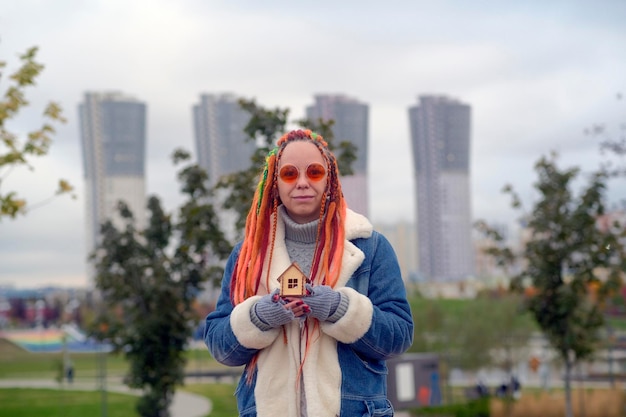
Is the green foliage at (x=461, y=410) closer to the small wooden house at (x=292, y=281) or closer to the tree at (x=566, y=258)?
the tree at (x=566, y=258)

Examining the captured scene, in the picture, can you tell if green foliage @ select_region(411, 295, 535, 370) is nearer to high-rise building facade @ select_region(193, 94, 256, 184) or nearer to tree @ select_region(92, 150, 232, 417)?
tree @ select_region(92, 150, 232, 417)

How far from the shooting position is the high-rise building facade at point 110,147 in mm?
97750

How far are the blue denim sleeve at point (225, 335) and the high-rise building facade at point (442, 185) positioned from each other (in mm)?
96865

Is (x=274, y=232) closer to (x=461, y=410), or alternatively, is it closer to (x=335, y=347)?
(x=335, y=347)

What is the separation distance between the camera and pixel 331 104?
46.2 meters

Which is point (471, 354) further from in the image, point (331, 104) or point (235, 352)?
point (235, 352)

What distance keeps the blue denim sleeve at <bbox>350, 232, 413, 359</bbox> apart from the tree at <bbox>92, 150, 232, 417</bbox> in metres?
9.10

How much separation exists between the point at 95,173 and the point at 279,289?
10036 centimetres

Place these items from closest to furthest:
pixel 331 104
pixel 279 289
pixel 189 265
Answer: pixel 279 289 → pixel 189 265 → pixel 331 104

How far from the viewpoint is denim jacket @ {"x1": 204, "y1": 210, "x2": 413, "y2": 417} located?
97.7 inches

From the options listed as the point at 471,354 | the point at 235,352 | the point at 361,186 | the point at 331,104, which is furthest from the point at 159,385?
the point at 361,186

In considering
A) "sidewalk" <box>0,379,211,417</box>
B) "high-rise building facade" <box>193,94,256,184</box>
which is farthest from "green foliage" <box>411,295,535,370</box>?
"high-rise building facade" <box>193,94,256,184</box>

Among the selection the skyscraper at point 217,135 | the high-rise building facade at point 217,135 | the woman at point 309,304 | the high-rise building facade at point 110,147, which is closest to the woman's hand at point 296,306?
the woman at point 309,304

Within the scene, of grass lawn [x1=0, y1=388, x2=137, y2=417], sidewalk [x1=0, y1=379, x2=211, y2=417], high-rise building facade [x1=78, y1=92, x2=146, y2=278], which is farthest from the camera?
high-rise building facade [x1=78, y1=92, x2=146, y2=278]
